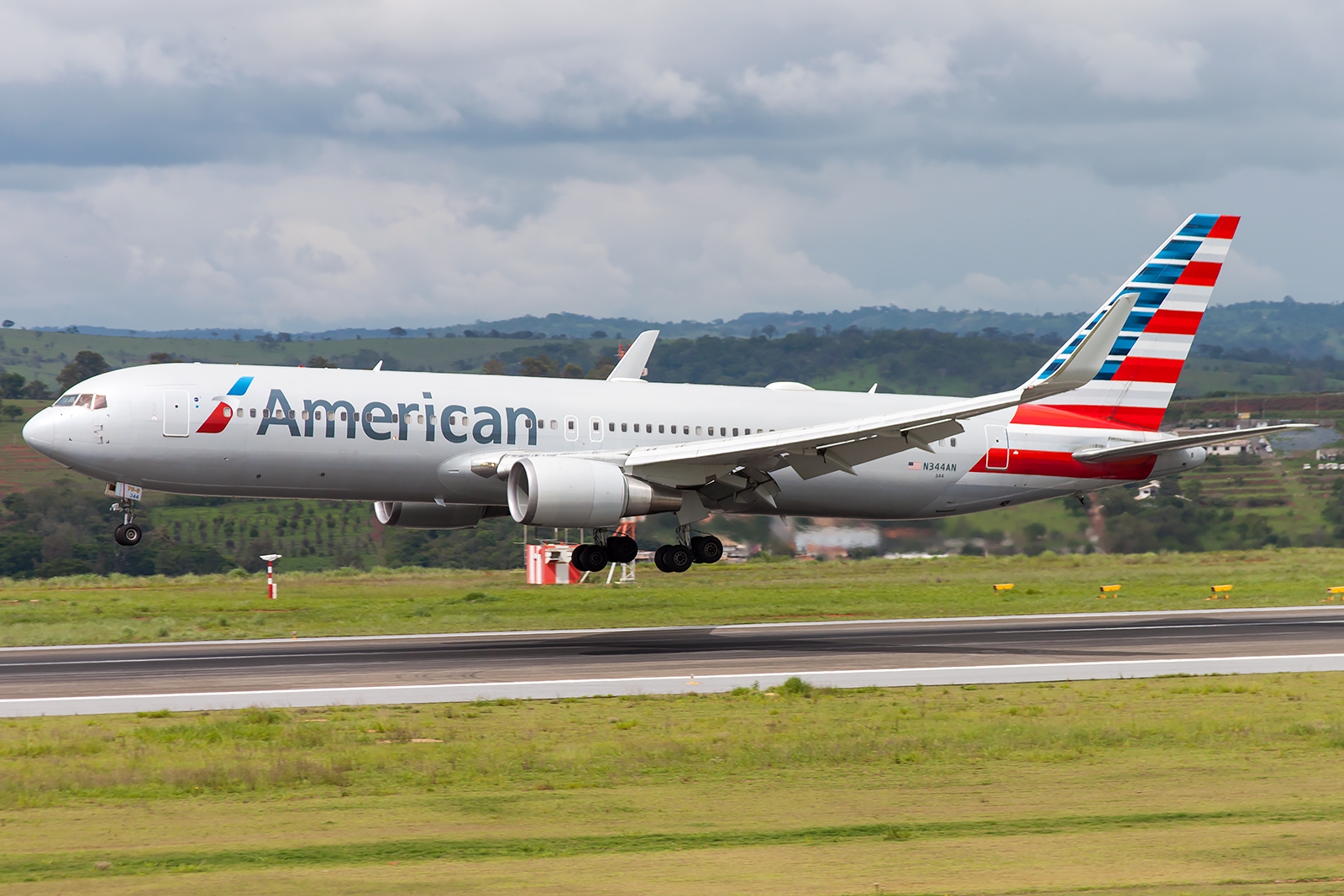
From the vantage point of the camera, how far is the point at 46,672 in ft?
85.5

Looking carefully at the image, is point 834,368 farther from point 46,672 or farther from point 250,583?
point 46,672

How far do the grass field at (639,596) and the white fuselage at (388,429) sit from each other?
3784mm

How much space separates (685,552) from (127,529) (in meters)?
13.3

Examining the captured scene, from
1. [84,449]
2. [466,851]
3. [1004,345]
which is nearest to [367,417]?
[84,449]

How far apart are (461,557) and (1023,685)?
6550cm

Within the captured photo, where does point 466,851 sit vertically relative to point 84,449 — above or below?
below

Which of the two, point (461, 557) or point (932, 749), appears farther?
point (461, 557)

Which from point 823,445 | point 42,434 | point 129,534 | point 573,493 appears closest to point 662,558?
point 573,493

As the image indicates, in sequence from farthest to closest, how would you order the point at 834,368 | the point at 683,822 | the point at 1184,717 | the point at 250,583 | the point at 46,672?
the point at 834,368
the point at 250,583
the point at 46,672
the point at 1184,717
the point at 683,822

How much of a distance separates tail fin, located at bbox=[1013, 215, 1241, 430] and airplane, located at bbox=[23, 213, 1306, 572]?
0.09 m

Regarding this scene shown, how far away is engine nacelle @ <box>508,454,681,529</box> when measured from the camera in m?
31.3

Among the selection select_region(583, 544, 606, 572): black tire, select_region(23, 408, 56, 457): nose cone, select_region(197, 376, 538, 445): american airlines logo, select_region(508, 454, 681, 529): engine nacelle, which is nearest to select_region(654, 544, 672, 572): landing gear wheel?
select_region(583, 544, 606, 572): black tire

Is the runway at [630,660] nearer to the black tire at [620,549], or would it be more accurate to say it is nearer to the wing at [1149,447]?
the black tire at [620,549]

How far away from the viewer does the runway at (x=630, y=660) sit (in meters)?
23.4
